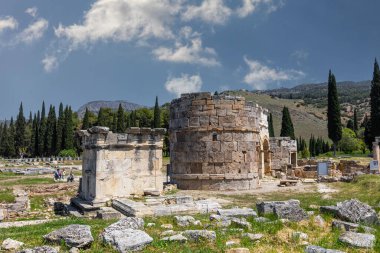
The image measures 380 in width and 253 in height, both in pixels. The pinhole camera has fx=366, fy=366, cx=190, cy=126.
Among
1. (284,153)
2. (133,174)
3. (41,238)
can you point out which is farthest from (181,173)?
(284,153)

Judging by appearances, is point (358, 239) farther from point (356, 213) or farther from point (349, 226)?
point (356, 213)

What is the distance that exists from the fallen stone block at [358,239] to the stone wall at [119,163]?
8.33 meters

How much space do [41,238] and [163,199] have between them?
5827 mm

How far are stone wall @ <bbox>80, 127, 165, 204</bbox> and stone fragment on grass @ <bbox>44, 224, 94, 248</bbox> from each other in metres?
5.76

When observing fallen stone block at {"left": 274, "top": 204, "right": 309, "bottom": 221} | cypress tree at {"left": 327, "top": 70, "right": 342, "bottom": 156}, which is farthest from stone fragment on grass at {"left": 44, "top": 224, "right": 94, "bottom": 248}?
cypress tree at {"left": 327, "top": 70, "right": 342, "bottom": 156}

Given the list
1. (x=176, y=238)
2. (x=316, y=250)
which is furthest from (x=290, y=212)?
(x=176, y=238)

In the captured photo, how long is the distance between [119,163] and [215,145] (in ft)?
18.6

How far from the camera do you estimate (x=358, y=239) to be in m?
6.45

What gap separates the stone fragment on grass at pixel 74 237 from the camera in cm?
646

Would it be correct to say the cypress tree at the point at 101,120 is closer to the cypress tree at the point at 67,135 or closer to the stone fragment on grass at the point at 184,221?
the cypress tree at the point at 67,135

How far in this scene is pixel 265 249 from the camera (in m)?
6.30

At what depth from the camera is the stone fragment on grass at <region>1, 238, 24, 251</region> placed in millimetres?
6547

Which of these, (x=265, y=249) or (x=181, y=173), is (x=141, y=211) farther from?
(x=181, y=173)

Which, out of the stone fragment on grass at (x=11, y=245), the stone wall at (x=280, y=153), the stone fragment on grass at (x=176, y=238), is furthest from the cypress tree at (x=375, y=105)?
the stone fragment on grass at (x=11, y=245)
